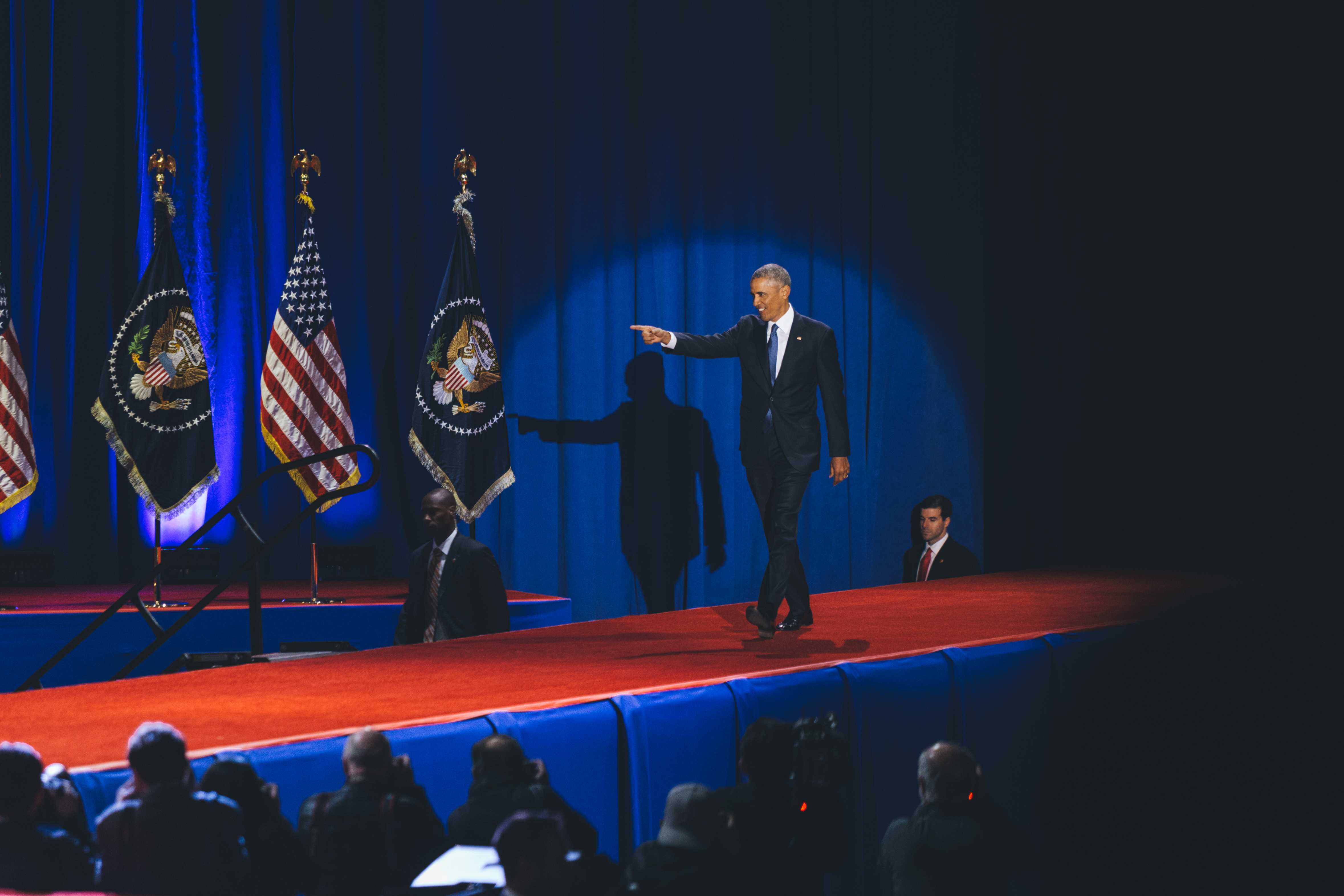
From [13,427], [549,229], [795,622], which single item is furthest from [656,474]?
[13,427]

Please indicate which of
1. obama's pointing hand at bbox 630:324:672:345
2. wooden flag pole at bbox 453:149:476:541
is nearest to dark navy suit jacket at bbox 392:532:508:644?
obama's pointing hand at bbox 630:324:672:345

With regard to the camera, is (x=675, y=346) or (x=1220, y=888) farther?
(x=675, y=346)

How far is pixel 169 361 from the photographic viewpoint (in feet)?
22.8

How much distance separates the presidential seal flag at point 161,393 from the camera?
6.88 meters

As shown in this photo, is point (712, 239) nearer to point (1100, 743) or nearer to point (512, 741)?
point (1100, 743)

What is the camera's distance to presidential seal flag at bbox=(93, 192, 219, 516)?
688 cm

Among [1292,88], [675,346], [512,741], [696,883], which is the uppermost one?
[1292,88]

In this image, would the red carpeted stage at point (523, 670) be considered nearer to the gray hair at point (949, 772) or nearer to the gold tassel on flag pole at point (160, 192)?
the gray hair at point (949, 772)

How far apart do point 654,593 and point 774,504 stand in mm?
3535

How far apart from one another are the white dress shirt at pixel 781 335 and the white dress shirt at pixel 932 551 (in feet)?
8.30

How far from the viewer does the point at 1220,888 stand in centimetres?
462

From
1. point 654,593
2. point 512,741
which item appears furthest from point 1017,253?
point 512,741

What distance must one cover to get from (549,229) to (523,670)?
4.49 metres

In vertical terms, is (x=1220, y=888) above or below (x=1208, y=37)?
below
